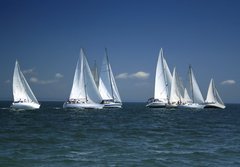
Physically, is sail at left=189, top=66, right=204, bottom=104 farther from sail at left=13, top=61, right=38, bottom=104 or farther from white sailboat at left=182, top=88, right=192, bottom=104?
sail at left=13, top=61, right=38, bottom=104

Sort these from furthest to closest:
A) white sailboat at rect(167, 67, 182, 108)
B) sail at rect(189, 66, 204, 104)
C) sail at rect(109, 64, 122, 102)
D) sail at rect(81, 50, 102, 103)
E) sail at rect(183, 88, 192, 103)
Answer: sail at rect(189, 66, 204, 104)
sail at rect(183, 88, 192, 103)
white sailboat at rect(167, 67, 182, 108)
sail at rect(109, 64, 122, 102)
sail at rect(81, 50, 102, 103)

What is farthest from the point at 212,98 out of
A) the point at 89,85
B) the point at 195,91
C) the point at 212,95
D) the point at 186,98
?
the point at 89,85

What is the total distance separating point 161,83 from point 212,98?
1694cm

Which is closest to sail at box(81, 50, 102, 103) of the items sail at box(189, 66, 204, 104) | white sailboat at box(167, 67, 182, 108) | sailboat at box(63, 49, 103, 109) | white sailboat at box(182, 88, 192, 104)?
sailboat at box(63, 49, 103, 109)

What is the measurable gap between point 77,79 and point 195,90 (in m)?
34.3

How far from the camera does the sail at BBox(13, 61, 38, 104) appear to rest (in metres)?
69.9

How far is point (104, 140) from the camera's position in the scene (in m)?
25.2

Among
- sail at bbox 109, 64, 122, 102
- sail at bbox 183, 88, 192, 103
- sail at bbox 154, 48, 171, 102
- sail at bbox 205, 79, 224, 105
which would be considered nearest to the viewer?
sail at bbox 109, 64, 122, 102

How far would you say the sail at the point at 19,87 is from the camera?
69938 millimetres

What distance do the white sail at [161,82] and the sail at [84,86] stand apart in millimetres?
20447

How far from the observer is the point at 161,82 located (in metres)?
90.8

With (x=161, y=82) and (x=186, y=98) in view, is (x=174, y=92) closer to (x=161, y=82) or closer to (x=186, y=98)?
(x=186, y=98)

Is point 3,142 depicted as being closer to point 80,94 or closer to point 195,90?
point 80,94

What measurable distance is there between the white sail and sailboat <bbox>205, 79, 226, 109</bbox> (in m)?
12.7
